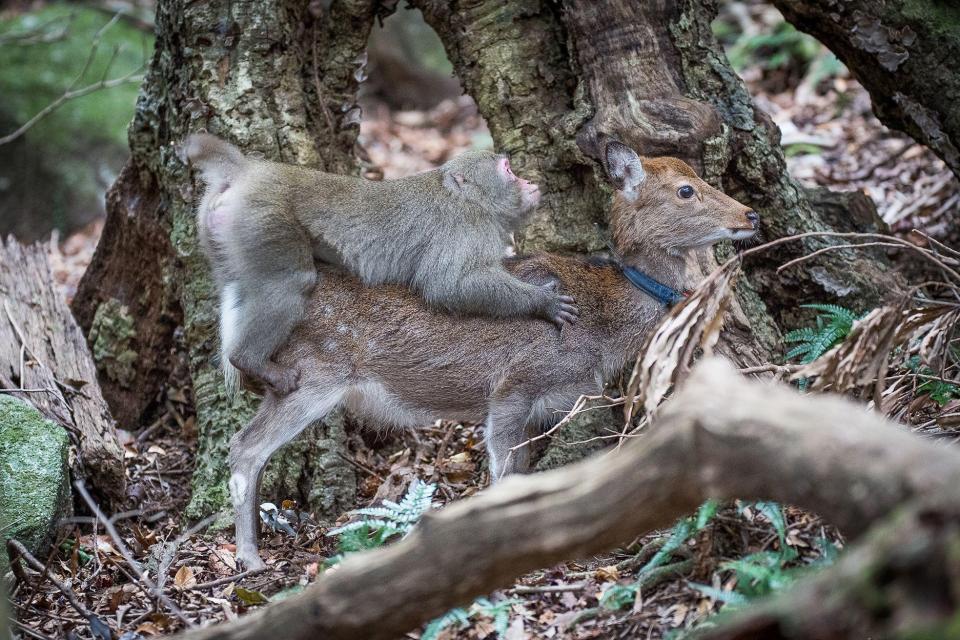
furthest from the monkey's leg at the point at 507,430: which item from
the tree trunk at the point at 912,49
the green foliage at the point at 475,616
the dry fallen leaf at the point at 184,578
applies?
A: the tree trunk at the point at 912,49

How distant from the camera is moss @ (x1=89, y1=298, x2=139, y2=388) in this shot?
28.0 feet

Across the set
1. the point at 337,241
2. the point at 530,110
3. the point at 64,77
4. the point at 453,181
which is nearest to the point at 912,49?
the point at 530,110

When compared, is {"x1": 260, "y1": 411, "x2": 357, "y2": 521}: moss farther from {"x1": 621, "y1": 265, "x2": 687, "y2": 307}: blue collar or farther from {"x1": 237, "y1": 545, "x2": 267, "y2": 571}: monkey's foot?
{"x1": 621, "y1": 265, "x2": 687, "y2": 307}: blue collar

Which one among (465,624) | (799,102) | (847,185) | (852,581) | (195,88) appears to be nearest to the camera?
(852,581)

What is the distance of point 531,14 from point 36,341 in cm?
439

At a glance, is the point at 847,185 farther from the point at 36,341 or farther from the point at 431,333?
the point at 36,341

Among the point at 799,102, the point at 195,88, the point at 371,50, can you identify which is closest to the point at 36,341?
the point at 195,88

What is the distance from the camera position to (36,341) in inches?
304

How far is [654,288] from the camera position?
668 centimetres

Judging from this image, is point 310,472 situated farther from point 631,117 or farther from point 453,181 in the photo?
point 631,117

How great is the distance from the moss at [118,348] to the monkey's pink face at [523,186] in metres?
3.67

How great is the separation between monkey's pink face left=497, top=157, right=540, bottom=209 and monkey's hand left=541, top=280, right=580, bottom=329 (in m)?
0.59

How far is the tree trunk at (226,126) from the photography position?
720 cm

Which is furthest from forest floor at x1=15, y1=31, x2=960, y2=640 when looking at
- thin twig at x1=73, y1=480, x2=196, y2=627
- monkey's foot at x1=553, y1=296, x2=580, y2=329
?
monkey's foot at x1=553, y1=296, x2=580, y2=329
